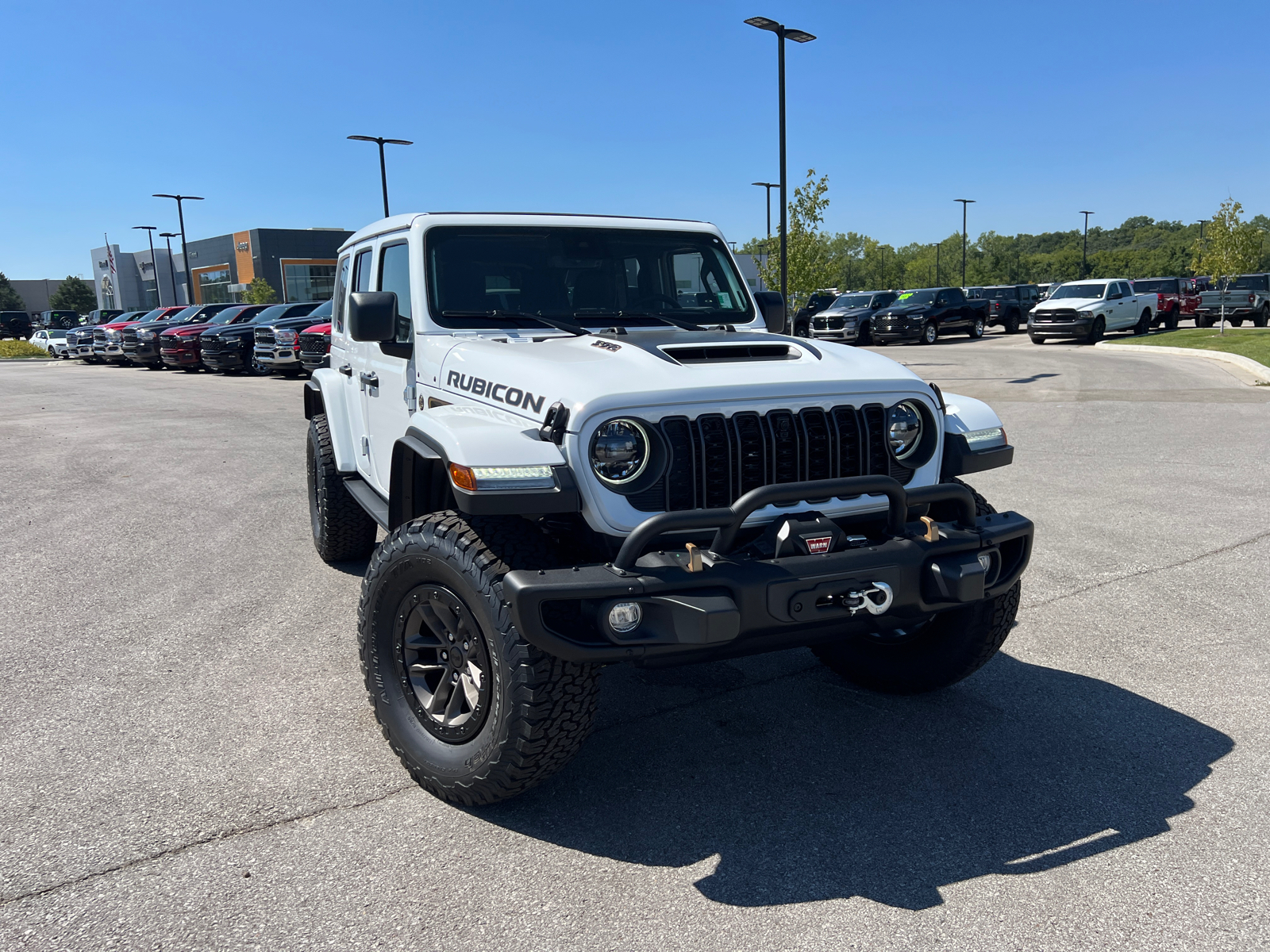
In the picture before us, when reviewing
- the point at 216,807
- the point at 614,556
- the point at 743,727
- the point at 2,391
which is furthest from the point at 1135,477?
the point at 2,391

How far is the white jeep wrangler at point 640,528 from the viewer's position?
9.46 feet

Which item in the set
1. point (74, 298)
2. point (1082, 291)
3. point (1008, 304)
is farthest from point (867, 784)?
point (74, 298)

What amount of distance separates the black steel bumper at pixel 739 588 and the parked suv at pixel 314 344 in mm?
15038

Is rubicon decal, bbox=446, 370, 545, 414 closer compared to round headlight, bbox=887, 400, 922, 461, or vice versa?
rubicon decal, bbox=446, 370, 545, 414

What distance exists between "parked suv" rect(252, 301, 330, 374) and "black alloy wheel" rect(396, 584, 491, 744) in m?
19.4

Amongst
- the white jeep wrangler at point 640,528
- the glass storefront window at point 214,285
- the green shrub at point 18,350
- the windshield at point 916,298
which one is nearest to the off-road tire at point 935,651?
the white jeep wrangler at point 640,528

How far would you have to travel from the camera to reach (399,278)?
15.3 ft

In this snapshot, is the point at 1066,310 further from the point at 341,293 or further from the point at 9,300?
the point at 9,300

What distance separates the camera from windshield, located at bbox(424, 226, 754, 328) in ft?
14.3

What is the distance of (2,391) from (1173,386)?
24.4 metres

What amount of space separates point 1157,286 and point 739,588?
33099 millimetres

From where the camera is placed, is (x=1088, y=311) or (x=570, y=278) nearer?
(x=570, y=278)

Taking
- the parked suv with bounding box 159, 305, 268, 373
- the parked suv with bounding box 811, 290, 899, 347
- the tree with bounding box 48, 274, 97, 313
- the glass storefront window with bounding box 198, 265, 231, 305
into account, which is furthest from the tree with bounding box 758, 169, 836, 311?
the tree with bounding box 48, 274, 97, 313

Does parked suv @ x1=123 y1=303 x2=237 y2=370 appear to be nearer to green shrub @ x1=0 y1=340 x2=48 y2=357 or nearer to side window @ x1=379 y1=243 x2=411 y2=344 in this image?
green shrub @ x1=0 y1=340 x2=48 y2=357
